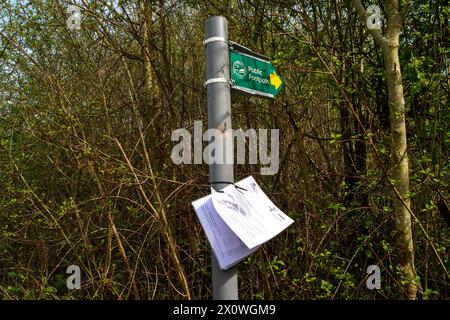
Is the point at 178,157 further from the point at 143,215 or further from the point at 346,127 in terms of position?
the point at 346,127

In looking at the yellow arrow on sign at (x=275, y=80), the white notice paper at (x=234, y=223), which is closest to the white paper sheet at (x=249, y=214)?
the white notice paper at (x=234, y=223)

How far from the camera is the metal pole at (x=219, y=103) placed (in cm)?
201

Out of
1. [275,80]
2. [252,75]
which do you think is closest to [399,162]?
Result: [275,80]

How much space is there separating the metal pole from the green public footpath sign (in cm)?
6

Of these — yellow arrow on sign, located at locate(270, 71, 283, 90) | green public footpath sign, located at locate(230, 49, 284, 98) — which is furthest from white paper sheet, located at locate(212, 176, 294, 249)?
yellow arrow on sign, located at locate(270, 71, 283, 90)

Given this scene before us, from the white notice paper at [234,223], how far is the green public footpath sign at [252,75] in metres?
0.47

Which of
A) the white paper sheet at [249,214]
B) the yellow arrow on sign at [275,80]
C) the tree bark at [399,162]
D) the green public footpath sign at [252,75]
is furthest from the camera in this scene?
the tree bark at [399,162]

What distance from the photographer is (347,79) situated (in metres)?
4.29

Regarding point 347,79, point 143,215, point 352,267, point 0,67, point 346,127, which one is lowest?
point 352,267

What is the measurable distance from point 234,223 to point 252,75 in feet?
2.42

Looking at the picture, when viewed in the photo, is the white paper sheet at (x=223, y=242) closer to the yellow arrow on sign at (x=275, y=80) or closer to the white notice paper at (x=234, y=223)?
the white notice paper at (x=234, y=223)

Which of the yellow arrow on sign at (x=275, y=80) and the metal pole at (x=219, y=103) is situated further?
the yellow arrow on sign at (x=275, y=80)
